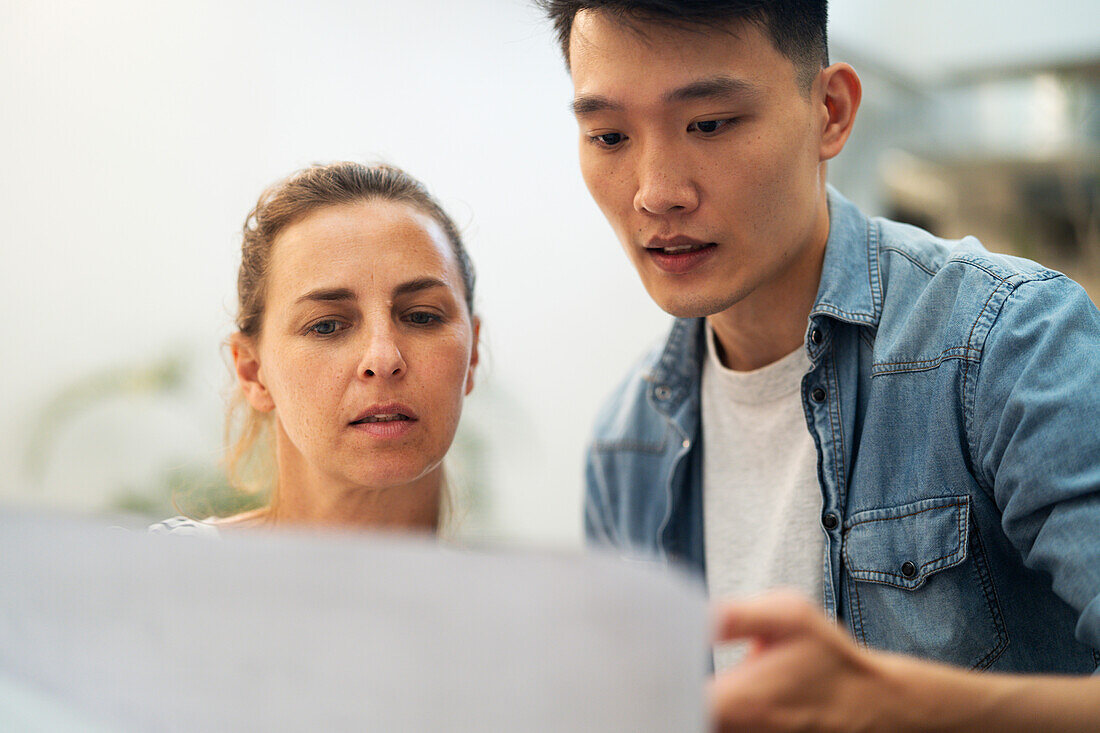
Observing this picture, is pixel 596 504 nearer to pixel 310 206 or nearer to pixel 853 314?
pixel 853 314

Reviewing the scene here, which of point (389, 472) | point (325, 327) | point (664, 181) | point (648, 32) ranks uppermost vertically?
point (648, 32)

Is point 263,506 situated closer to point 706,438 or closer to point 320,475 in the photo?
point 320,475

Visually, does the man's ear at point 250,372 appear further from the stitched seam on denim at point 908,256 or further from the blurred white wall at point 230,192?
the stitched seam on denim at point 908,256

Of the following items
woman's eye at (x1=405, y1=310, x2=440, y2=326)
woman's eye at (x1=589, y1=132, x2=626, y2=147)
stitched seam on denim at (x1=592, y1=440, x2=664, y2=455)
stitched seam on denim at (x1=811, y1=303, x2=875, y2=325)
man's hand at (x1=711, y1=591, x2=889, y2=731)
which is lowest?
man's hand at (x1=711, y1=591, x2=889, y2=731)

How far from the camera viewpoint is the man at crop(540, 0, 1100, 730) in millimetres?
639

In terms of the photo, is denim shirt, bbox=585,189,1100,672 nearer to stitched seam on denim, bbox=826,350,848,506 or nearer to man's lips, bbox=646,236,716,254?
stitched seam on denim, bbox=826,350,848,506

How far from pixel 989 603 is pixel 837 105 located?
41 cm

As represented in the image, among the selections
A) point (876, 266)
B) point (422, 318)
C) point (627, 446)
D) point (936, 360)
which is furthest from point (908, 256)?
point (422, 318)

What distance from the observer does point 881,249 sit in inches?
32.3

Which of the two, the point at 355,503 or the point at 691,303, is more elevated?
the point at 691,303

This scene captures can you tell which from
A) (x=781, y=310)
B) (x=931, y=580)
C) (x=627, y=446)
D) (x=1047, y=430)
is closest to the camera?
(x=1047, y=430)

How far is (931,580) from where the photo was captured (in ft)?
2.31

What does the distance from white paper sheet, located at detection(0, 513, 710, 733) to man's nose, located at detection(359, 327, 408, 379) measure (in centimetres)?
27

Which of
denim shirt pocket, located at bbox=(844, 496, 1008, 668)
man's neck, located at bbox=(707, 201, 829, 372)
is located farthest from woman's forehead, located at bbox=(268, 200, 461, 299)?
denim shirt pocket, located at bbox=(844, 496, 1008, 668)
